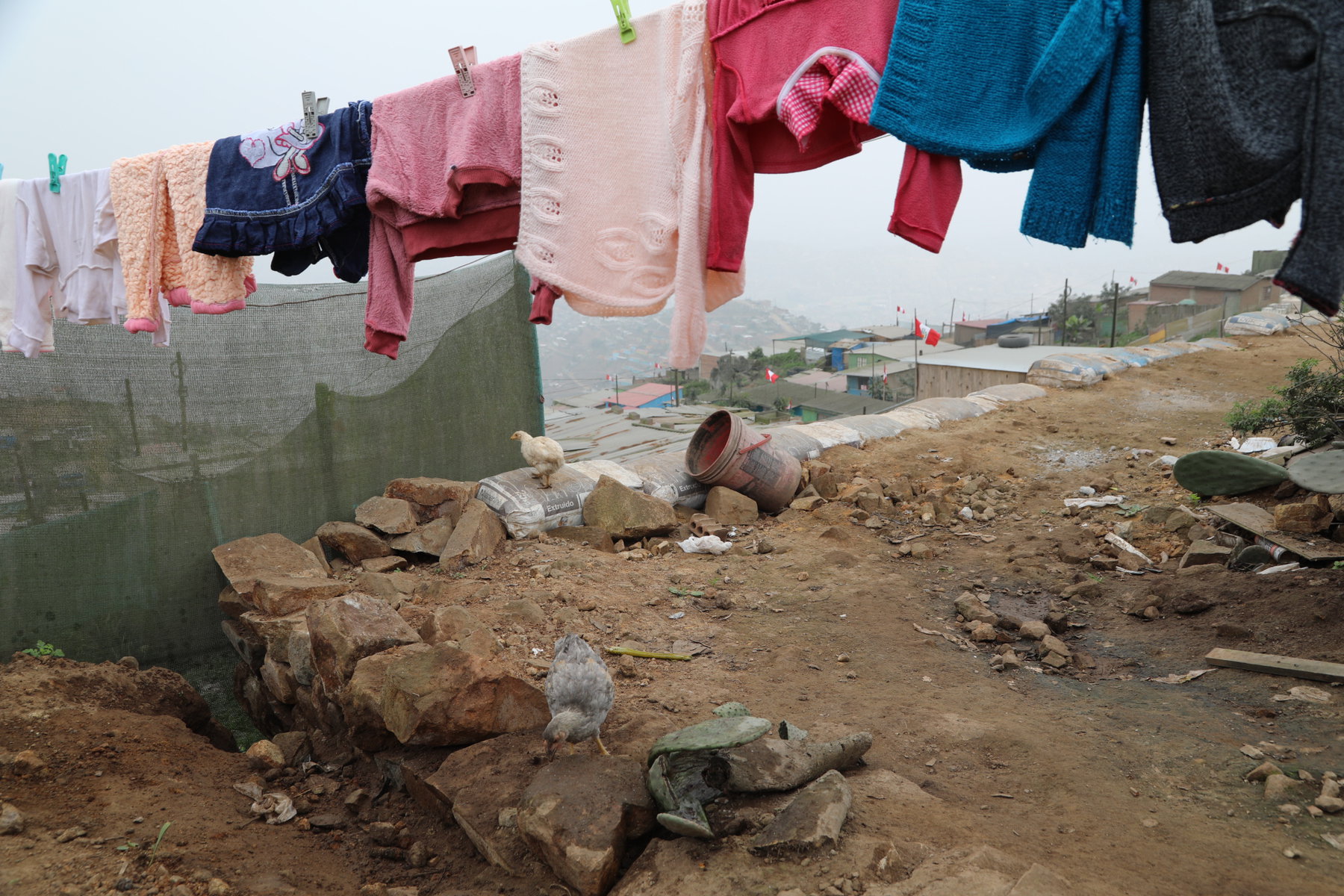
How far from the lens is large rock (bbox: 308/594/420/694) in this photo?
11.9ft

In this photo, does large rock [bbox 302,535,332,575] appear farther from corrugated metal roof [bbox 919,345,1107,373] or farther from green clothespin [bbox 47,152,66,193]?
corrugated metal roof [bbox 919,345,1107,373]

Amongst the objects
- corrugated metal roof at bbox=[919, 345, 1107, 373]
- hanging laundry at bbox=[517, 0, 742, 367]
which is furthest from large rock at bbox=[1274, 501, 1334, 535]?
corrugated metal roof at bbox=[919, 345, 1107, 373]

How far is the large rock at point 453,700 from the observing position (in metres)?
3.18

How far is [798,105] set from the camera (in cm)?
206

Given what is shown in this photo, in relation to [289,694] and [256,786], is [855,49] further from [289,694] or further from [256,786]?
[289,694]

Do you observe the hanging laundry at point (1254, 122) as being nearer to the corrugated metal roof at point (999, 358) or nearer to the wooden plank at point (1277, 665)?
the wooden plank at point (1277, 665)

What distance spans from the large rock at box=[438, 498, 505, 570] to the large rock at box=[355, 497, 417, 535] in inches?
13.0

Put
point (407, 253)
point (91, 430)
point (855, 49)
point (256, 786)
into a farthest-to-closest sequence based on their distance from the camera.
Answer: point (91, 430) < point (256, 786) < point (407, 253) < point (855, 49)

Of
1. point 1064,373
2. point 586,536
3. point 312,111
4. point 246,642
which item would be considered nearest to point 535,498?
point 586,536

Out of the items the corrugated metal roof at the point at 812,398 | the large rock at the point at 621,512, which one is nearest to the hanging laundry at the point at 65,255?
the large rock at the point at 621,512

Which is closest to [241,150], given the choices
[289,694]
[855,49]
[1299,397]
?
[855,49]

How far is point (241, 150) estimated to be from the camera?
115 inches

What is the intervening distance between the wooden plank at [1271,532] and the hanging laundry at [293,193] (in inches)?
190

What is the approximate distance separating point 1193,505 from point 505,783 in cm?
504
